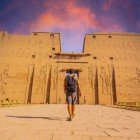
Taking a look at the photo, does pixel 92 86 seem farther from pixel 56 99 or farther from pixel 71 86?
pixel 71 86

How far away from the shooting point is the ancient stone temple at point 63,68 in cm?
2550

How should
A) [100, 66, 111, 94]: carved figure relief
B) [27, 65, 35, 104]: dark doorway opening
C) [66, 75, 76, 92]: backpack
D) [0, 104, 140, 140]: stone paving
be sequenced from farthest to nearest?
[100, 66, 111, 94]: carved figure relief → [27, 65, 35, 104]: dark doorway opening → [66, 75, 76, 92]: backpack → [0, 104, 140, 140]: stone paving

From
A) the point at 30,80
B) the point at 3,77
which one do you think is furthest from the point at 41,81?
the point at 3,77

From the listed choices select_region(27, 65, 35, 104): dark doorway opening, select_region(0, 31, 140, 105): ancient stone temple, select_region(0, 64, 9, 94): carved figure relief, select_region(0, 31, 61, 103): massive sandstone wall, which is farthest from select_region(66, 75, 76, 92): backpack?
select_region(0, 64, 9, 94): carved figure relief

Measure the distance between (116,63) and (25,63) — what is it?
13.4 meters

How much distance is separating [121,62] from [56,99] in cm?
1117

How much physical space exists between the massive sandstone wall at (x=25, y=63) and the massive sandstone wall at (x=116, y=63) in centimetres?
612

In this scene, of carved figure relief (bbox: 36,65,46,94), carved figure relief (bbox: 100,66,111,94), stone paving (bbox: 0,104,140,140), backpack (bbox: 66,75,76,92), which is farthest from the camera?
carved figure relief (bbox: 100,66,111,94)

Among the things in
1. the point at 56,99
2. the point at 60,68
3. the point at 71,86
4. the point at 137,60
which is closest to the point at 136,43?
the point at 137,60

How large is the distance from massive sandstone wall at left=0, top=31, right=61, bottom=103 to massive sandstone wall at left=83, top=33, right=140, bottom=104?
6.12 metres

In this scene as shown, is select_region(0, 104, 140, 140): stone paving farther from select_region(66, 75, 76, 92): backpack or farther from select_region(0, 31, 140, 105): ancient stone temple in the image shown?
select_region(0, 31, 140, 105): ancient stone temple

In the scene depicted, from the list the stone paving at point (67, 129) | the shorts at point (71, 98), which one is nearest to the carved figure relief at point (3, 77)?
the stone paving at point (67, 129)

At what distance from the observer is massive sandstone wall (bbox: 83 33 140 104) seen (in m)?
25.9

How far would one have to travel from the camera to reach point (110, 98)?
83.6ft
